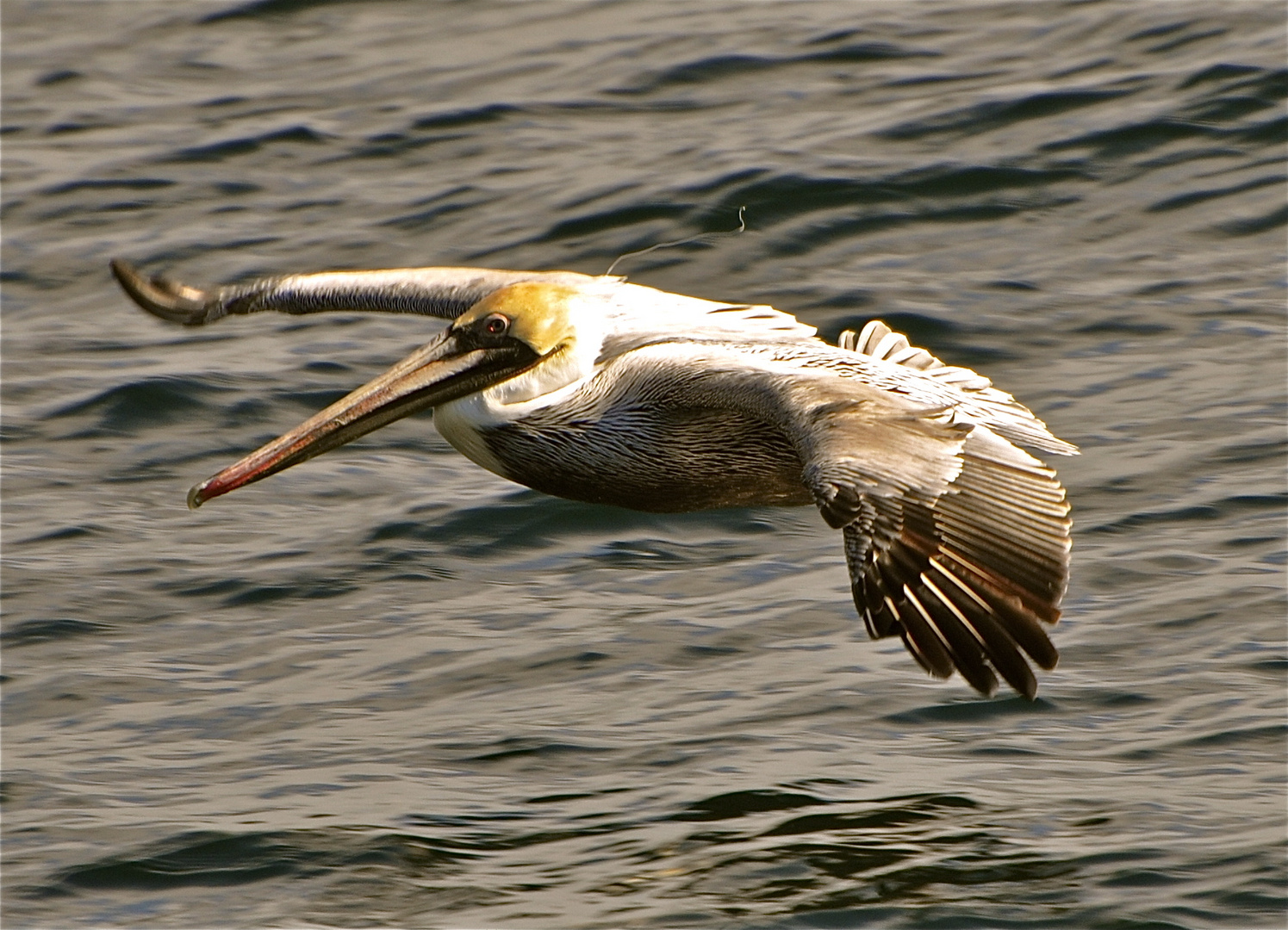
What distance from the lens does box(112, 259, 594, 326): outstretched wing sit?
701 centimetres

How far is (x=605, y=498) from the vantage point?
6355 mm

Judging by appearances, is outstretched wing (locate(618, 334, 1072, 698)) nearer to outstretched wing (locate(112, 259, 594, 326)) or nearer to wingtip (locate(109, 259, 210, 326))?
outstretched wing (locate(112, 259, 594, 326))

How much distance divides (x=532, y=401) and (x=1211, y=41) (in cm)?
609

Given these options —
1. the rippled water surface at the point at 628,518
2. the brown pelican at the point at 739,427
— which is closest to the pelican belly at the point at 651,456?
the brown pelican at the point at 739,427

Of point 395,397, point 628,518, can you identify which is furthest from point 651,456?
point 628,518

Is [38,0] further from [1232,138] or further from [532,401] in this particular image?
[532,401]

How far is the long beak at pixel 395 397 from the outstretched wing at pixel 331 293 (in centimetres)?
65

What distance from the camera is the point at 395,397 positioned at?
243 inches

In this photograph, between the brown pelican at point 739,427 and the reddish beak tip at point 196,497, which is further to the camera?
the reddish beak tip at point 196,497

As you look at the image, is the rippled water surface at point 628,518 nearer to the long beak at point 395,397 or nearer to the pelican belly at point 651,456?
the pelican belly at point 651,456

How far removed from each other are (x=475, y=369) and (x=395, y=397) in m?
0.26

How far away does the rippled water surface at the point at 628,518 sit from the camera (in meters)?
5.41

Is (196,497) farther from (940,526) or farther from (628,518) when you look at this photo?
(940,526)

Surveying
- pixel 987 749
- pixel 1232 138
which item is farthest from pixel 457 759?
pixel 1232 138
